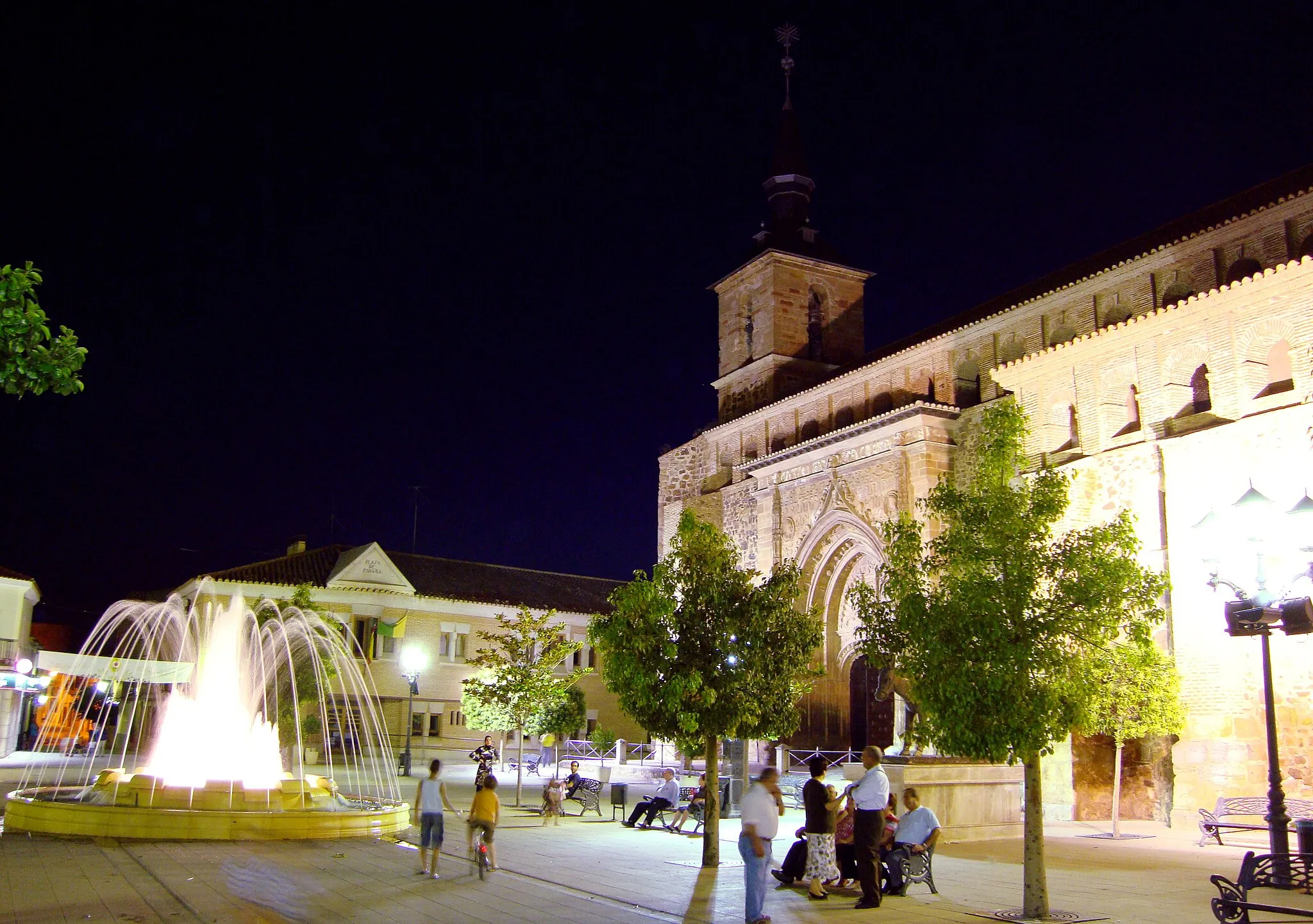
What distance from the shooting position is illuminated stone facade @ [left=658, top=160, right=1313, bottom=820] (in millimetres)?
18859

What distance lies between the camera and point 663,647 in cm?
1409

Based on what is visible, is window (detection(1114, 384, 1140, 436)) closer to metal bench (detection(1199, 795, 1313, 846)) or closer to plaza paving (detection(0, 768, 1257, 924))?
metal bench (detection(1199, 795, 1313, 846))

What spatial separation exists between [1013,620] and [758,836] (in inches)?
130

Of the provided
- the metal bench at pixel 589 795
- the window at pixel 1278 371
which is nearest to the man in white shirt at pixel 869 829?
the metal bench at pixel 589 795

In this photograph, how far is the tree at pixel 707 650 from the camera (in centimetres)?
1373

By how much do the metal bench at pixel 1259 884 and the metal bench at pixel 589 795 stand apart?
11.5 meters

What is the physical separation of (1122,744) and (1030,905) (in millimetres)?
12235

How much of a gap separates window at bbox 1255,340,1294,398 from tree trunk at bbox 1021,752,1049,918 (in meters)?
12.3

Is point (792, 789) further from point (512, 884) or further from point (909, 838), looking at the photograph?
point (512, 884)

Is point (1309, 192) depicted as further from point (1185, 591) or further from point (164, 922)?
point (164, 922)

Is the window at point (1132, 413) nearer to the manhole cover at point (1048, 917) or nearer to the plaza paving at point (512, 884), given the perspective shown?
the plaza paving at point (512, 884)

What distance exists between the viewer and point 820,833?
11273 mm

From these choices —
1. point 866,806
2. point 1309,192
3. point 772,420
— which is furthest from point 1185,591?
point 772,420

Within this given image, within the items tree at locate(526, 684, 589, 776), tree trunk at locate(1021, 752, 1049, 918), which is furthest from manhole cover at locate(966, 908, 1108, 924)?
tree at locate(526, 684, 589, 776)
